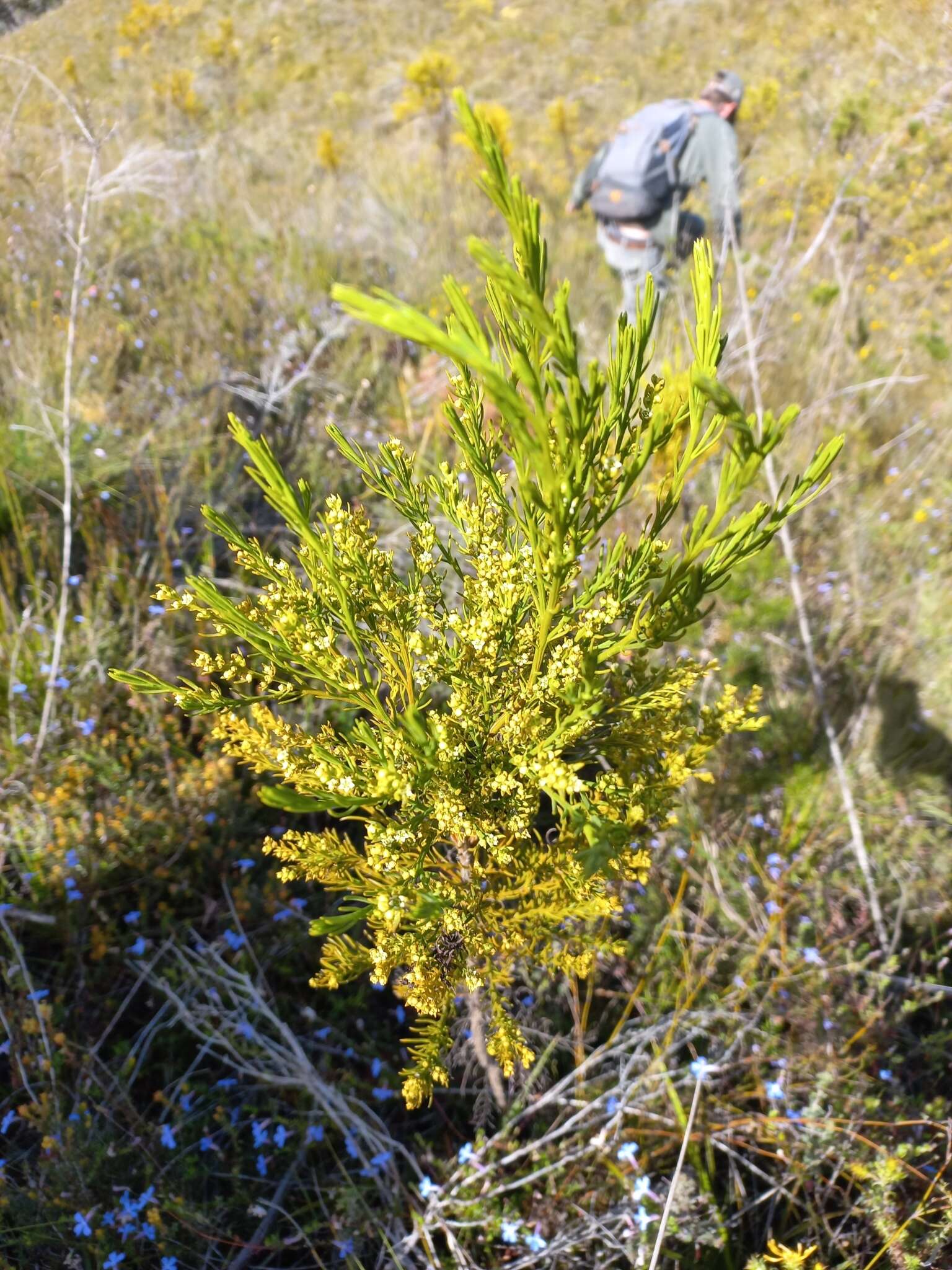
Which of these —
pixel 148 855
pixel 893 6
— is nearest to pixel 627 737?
pixel 148 855

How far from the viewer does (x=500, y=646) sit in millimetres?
1004

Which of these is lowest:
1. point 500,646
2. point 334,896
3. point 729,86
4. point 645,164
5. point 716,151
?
point 334,896

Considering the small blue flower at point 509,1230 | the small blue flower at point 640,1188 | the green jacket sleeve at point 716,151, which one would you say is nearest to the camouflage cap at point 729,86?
the green jacket sleeve at point 716,151

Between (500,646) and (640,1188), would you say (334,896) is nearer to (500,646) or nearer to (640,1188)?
(640,1188)

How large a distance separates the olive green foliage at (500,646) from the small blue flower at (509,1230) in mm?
750

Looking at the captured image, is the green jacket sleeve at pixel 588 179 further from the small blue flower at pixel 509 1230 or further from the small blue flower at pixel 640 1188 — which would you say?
the small blue flower at pixel 509 1230

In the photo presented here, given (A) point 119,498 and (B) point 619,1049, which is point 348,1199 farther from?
(A) point 119,498

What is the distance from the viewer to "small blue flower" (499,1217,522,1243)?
4.84ft

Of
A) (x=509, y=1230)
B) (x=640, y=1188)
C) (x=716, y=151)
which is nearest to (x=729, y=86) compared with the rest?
(x=716, y=151)

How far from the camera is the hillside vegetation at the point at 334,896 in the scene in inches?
63.1

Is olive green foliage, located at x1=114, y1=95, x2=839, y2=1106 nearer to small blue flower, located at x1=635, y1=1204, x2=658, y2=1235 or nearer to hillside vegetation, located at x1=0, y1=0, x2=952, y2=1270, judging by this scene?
hillside vegetation, located at x1=0, y1=0, x2=952, y2=1270

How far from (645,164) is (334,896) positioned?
4.49 meters

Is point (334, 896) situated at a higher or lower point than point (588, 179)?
lower

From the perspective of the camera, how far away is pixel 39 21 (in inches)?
191
